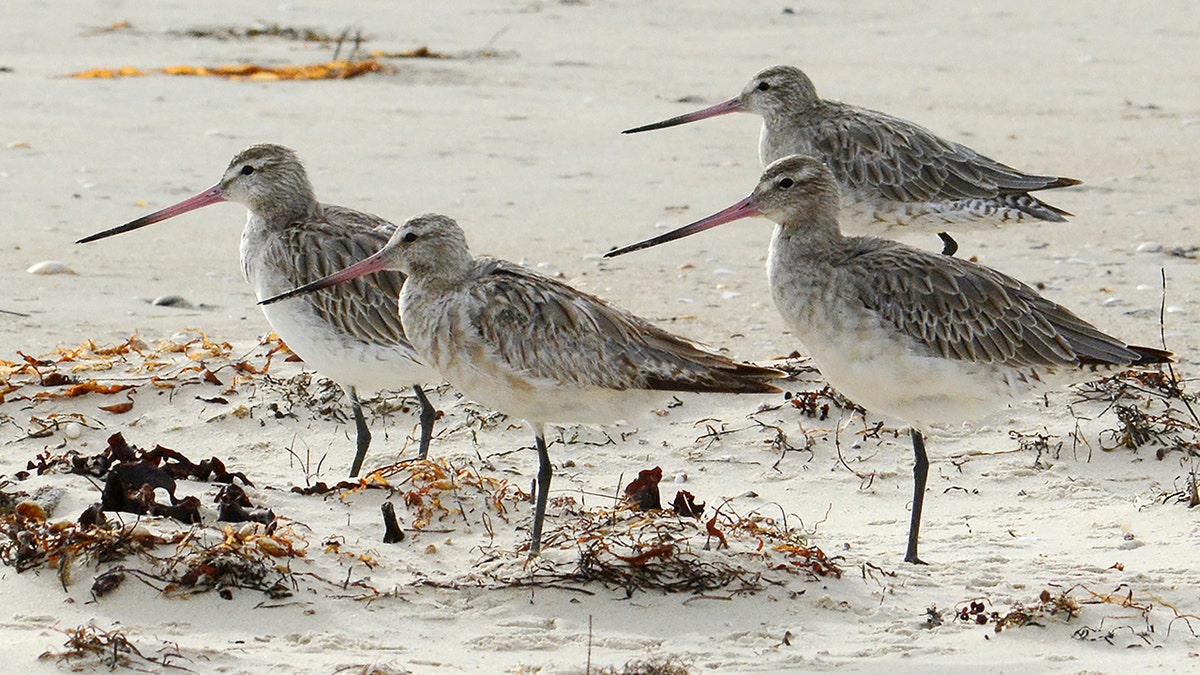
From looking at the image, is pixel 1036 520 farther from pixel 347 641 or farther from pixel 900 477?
pixel 347 641

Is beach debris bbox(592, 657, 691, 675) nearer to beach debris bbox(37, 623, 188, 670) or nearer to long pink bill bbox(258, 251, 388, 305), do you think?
beach debris bbox(37, 623, 188, 670)

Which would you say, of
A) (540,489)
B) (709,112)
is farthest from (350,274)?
(709,112)

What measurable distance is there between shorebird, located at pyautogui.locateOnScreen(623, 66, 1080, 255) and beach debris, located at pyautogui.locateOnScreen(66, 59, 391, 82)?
5.26 meters

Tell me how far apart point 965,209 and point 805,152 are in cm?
93

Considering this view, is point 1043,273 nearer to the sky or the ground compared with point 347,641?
nearer to the sky

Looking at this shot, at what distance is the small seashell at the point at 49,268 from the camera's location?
387 inches

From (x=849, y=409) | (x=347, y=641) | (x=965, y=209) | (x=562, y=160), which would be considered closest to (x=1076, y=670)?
(x=347, y=641)

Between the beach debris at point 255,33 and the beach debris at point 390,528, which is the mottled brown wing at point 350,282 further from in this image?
the beach debris at point 255,33

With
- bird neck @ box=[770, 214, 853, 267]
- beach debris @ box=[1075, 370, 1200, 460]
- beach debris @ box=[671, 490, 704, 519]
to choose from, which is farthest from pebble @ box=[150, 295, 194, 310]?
beach debris @ box=[1075, 370, 1200, 460]

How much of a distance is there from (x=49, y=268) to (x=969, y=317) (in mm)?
5477

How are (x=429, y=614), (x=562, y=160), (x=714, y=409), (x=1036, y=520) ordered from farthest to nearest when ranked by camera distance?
(x=562, y=160), (x=714, y=409), (x=1036, y=520), (x=429, y=614)

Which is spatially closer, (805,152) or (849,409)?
(849,409)

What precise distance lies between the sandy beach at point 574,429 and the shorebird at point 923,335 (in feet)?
1.81

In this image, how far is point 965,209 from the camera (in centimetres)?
961
